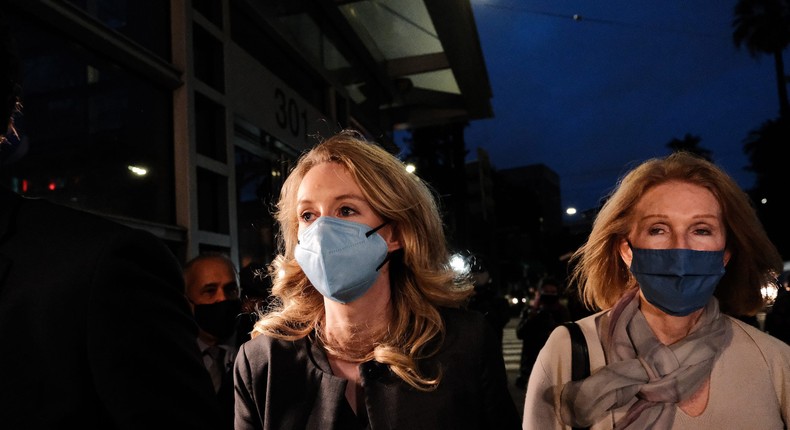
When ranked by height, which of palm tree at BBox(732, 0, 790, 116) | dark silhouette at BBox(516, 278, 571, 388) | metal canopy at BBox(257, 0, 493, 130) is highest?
palm tree at BBox(732, 0, 790, 116)

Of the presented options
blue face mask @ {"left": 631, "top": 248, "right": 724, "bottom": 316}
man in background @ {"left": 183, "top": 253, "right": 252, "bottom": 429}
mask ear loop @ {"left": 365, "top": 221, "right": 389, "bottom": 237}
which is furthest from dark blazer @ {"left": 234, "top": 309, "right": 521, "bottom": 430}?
man in background @ {"left": 183, "top": 253, "right": 252, "bottom": 429}

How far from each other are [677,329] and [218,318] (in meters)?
2.38

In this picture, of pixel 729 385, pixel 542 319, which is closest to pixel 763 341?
pixel 729 385

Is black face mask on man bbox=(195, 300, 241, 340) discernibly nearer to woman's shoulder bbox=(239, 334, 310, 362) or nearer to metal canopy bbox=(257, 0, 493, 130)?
woman's shoulder bbox=(239, 334, 310, 362)

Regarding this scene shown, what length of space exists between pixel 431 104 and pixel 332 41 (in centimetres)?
551

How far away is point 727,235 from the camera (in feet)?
8.29

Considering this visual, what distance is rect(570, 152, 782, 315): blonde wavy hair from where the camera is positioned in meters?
2.47

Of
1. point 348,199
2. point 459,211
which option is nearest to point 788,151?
point 459,211

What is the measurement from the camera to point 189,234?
20.1ft

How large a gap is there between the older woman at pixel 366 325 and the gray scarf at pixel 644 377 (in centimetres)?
28

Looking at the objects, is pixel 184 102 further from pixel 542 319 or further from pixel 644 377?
pixel 644 377

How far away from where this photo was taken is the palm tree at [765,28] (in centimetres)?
3681

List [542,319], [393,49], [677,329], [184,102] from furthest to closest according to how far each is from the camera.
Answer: [393,49] < [542,319] < [184,102] < [677,329]

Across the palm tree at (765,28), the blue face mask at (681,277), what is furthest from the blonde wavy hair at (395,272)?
the palm tree at (765,28)
